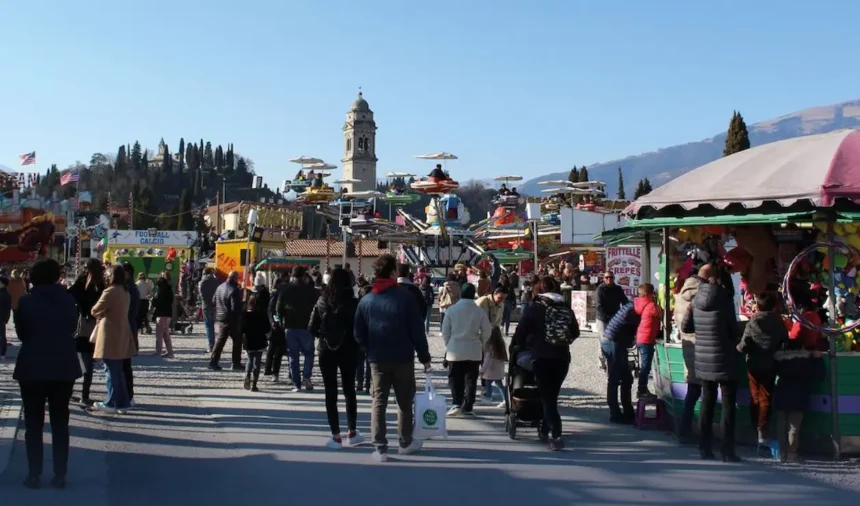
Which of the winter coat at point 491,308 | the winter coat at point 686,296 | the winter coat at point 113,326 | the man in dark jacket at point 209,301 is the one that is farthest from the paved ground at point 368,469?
the man in dark jacket at point 209,301

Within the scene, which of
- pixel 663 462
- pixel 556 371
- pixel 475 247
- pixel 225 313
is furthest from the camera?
pixel 475 247

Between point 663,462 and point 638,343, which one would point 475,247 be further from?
point 663,462

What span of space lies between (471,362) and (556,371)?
2.09m

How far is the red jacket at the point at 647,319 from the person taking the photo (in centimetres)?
1084

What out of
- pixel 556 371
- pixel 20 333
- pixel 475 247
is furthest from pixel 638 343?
pixel 475 247

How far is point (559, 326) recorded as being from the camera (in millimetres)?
8938

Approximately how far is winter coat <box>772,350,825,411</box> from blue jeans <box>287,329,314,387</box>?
6.26m

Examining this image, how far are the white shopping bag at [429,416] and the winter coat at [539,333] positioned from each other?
977 mm

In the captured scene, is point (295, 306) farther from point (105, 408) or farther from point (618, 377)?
point (618, 377)

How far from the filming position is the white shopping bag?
343 inches

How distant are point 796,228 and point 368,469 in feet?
19.5

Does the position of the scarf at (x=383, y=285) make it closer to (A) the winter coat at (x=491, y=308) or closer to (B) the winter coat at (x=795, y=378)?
(B) the winter coat at (x=795, y=378)

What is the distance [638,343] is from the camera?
11117 mm

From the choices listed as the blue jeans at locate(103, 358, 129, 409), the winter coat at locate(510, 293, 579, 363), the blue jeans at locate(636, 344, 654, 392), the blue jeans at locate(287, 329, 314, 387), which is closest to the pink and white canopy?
the blue jeans at locate(636, 344, 654, 392)
